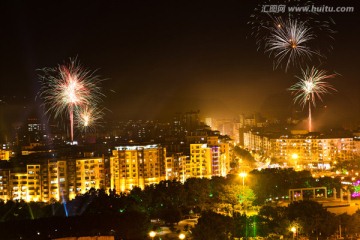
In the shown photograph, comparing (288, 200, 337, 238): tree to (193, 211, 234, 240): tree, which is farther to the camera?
(288, 200, 337, 238): tree

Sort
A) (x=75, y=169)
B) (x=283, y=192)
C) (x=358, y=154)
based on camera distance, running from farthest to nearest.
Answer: (x=358, y=154) → (x=75, y=169) → (x=283, y=192)

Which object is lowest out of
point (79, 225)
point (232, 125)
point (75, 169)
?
point (79, 225)

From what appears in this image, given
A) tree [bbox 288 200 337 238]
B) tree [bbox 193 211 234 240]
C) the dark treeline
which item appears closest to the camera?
tree [bbox 193 211 234 240]

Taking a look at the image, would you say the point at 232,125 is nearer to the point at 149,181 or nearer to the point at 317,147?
the point at 317,147

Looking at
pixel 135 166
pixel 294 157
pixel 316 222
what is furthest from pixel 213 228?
pixel 294 157

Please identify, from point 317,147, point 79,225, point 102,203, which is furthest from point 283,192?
point 317,147

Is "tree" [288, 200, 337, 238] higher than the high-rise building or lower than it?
lower

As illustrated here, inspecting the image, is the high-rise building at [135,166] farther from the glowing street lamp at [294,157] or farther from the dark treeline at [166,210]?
the glowing street lamp at [294,157]

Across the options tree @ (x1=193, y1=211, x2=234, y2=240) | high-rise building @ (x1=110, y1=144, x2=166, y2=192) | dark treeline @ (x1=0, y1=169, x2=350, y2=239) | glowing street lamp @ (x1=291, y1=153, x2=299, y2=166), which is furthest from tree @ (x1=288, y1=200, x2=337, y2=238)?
glowing street lamp @ (x1=291, y1=153, x2=299, y2=166)

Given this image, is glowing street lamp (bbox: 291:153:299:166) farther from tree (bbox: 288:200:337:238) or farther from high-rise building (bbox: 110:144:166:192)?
tree (bbox: 288:200:337:238)
